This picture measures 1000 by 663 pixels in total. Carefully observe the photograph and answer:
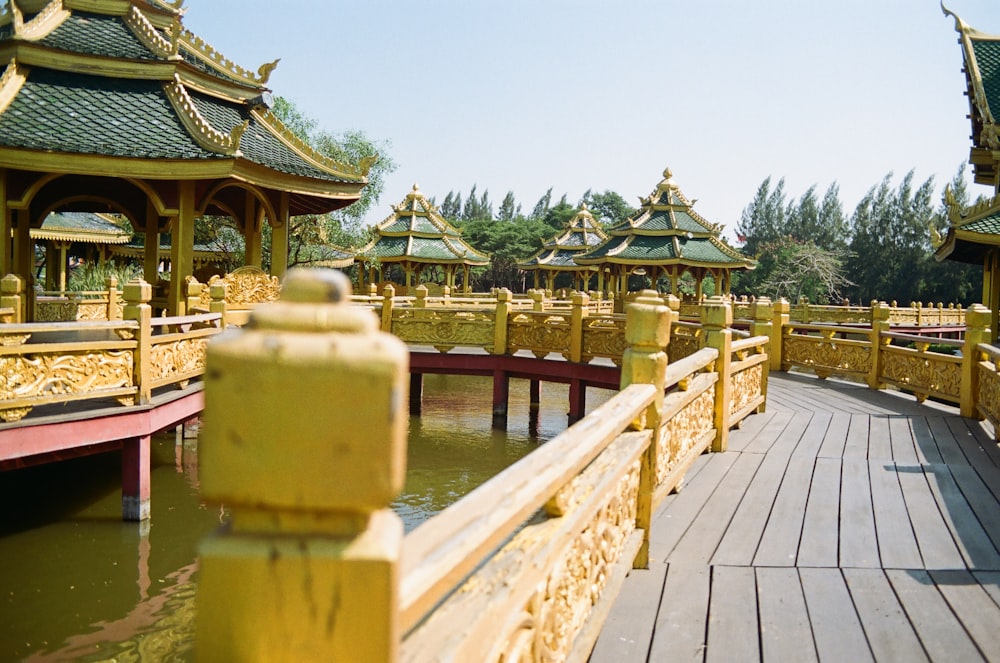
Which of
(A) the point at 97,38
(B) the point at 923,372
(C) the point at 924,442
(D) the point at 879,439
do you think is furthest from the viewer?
(A) the point at 97,38

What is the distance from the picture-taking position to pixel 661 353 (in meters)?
4.27

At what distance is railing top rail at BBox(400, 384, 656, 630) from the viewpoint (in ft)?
5.21

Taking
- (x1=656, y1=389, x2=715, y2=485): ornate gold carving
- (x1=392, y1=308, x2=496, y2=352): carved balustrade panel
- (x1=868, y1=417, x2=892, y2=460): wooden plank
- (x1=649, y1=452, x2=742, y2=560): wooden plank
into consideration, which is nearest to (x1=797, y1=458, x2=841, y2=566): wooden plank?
(x1=649, y1=452, x2=742, y2=560): wooden plank

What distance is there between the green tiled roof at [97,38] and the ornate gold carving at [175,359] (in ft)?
18.9

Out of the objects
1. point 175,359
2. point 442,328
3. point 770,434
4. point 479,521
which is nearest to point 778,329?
point 442,328

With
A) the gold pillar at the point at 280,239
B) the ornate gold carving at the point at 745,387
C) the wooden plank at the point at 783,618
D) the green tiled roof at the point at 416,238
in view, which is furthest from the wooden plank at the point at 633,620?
the green tiled roof at the point at 416,238

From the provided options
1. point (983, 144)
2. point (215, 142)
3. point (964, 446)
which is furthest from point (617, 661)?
point (983, 144)

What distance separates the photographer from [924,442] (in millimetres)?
7789

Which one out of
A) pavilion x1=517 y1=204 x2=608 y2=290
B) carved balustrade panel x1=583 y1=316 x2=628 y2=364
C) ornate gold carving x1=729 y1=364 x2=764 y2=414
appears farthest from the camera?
pavilion x1=517 y1=204 x2=608 y2=290

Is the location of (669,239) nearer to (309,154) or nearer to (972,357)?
(309,154)

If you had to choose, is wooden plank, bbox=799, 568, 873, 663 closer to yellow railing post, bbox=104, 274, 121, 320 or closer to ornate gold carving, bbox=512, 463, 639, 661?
ornate gold carving, bbox=512, 463, 639, 661

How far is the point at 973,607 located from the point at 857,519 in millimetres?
1427

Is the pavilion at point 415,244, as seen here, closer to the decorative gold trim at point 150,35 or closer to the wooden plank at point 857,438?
the decorative gold trim at point 150,35

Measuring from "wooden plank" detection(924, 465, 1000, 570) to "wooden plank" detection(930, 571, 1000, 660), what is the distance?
0.26m
